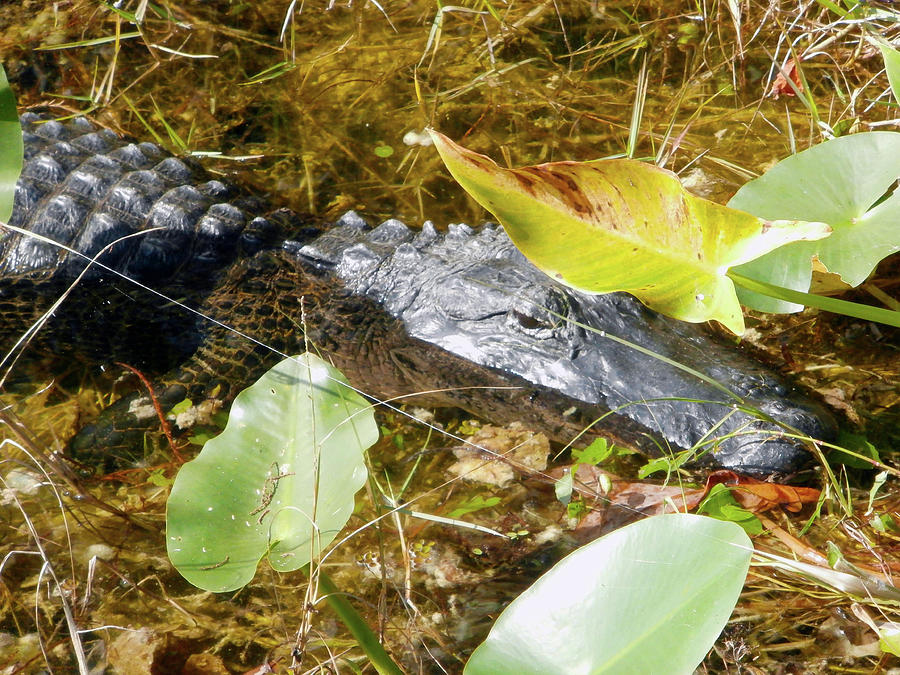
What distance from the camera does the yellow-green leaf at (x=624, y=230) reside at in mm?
1489

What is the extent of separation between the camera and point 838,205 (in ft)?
6.00

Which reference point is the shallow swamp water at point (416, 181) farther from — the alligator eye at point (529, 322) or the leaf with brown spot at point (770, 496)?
the alligator eye at point (529, 322)

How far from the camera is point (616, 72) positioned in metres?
3.75

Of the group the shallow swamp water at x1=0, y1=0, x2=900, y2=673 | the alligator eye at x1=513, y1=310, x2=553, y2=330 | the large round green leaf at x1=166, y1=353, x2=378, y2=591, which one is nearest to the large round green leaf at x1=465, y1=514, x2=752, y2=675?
the large round green leaf at x1=166, y1=353, x2=378, y2=591

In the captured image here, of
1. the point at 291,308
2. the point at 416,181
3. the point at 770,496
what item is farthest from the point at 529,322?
the point at 416,181

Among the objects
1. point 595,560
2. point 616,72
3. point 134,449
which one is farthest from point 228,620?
point 616,72

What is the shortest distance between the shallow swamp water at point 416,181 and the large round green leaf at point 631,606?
1.65 feet

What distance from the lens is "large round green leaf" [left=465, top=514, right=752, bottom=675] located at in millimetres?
1262

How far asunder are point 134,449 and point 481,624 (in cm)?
139

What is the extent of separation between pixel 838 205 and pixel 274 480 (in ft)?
4.77

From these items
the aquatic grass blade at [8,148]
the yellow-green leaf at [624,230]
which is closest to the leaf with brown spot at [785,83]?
the yellow-green leaf at [624,230]

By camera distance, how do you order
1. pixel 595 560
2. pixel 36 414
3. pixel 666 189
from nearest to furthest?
pixel 595 560 < pixel 666 189 < pixel 36 414

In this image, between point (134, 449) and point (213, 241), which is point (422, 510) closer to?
point (134, 449)

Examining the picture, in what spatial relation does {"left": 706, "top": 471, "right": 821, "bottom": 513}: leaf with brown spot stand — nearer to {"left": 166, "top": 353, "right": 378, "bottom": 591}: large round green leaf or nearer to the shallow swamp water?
the shallow swamp water
